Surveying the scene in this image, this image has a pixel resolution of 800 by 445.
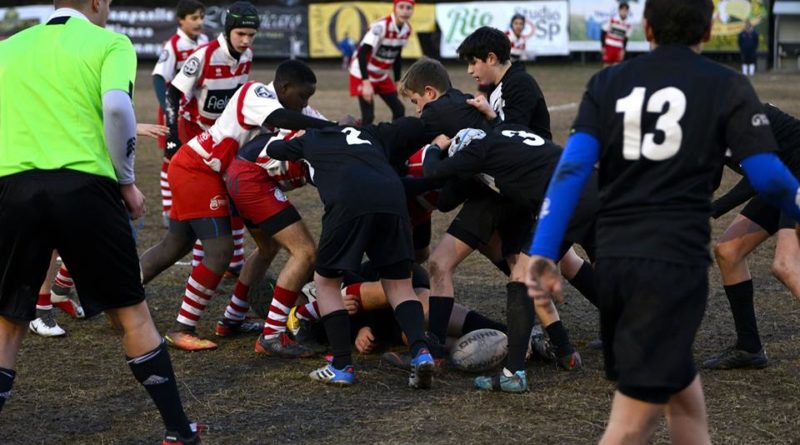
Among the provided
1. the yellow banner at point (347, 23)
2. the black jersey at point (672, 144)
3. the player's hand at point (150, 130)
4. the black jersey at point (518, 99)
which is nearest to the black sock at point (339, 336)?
the player's hand at point (150, 130)

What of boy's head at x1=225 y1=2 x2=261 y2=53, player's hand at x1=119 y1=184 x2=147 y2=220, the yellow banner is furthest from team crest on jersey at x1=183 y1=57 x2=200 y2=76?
the yellow banner

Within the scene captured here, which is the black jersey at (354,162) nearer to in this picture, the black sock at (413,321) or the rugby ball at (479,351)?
the black sock at (413,321)

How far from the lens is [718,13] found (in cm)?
3588

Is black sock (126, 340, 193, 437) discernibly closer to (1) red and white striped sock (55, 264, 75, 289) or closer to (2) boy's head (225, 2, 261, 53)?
(1) red and white striped sock (55, 264, 75, 289)

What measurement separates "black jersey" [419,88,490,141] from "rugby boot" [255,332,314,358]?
139 cm

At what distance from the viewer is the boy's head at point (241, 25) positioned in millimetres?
8500

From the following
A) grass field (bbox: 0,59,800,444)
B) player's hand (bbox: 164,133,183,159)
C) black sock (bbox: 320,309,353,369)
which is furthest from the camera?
player's hand (bbox: 164,133,183,159)

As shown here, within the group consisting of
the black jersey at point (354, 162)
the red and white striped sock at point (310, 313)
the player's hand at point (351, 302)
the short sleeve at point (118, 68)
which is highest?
the short sleeve at point (118, 68)

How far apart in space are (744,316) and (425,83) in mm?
2171

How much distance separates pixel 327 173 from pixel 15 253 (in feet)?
6.11

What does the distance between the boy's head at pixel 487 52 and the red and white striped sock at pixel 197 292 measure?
1952mm

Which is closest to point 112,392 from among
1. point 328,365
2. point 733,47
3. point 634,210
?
point 328,365

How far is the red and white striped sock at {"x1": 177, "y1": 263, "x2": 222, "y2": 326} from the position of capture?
21.6 ft

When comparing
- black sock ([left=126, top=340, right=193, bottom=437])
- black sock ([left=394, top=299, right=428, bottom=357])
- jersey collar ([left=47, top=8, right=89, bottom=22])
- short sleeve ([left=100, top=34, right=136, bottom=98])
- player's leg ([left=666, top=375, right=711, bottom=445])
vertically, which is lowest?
black sock ([left=394, top=299, right=428, bottom=357])
